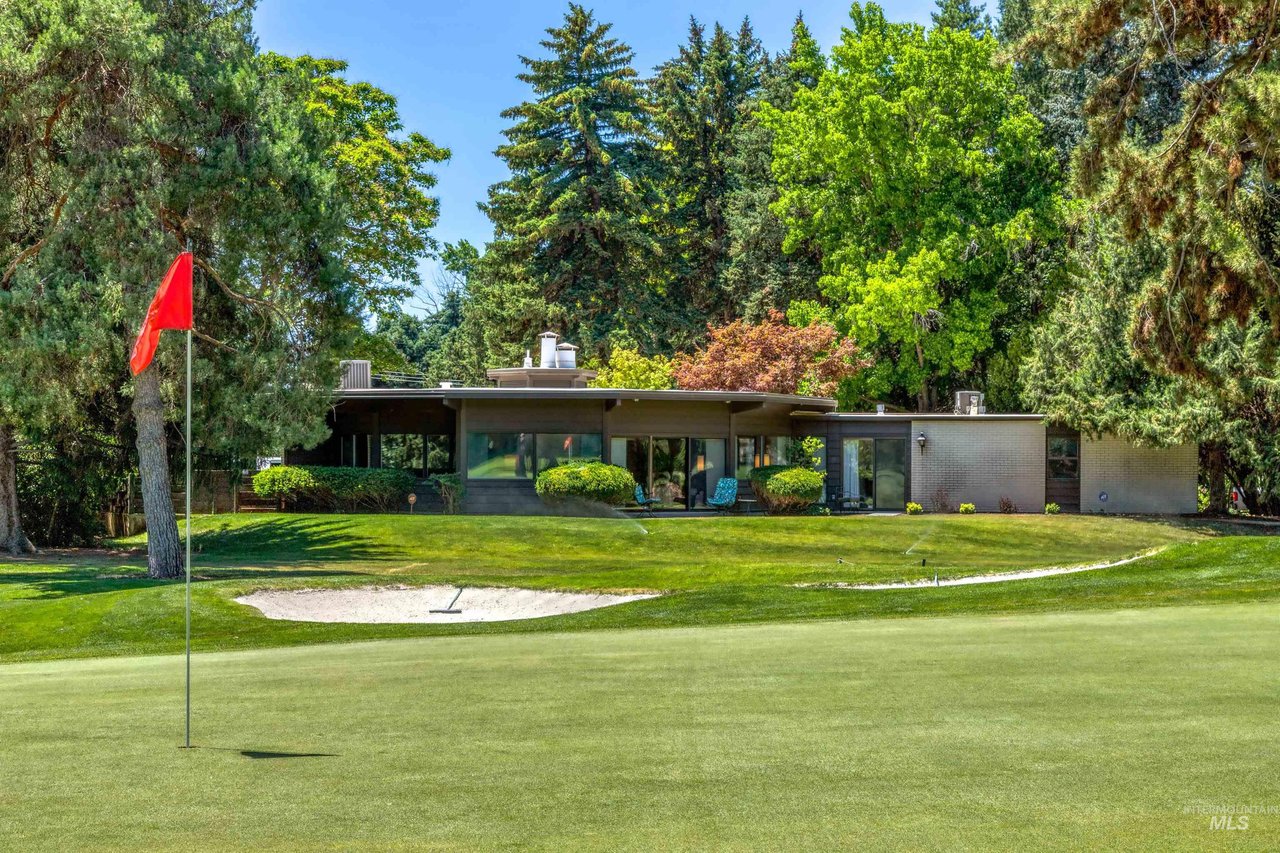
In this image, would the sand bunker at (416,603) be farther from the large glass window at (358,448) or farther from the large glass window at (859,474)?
the large glass window at (859,474)

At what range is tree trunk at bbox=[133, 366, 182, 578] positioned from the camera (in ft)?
71.9

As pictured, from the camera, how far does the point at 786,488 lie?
108 feet

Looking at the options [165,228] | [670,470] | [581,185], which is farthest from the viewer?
[581,185]

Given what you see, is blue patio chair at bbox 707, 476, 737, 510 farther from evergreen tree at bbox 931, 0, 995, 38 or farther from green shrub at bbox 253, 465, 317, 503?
evergreen tree at bbox 931, 0, 995, 38

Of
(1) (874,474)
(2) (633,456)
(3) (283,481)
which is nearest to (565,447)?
(2) (633,456)

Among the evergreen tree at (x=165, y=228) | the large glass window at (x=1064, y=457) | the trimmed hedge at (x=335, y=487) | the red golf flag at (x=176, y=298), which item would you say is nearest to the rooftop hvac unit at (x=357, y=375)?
the trimmed hedge at (x=335, y=487)

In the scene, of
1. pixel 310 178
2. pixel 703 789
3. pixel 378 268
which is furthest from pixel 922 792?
pixel 378 268

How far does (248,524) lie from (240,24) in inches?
448

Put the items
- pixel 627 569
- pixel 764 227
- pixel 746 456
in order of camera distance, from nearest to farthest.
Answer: pixel 627 569 → pixel 746 456 → pixel 764 227

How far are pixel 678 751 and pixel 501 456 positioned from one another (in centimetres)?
2717

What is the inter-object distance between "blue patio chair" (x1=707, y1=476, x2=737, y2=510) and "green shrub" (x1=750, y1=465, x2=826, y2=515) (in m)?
0.62

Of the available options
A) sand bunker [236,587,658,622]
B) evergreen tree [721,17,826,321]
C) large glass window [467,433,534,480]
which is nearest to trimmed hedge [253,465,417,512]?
large glass window [467,433,534,480]

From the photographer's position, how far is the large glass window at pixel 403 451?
115 feet

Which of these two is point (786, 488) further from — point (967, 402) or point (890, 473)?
point (967, 402)
